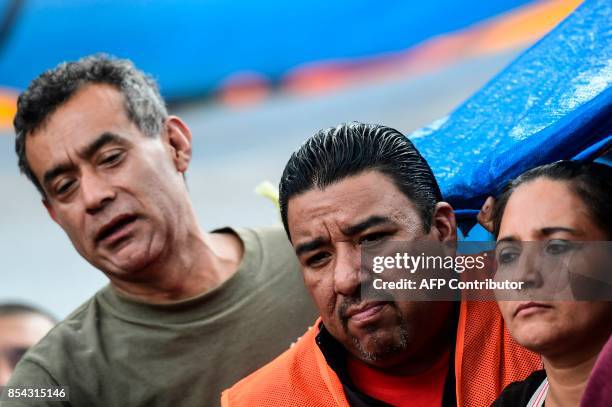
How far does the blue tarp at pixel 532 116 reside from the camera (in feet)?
3.94

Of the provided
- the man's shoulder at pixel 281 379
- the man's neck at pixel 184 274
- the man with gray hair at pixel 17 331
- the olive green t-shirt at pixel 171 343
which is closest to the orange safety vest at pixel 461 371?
the man's shoulder at pixel 281 379

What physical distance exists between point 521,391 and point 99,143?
0.84 m

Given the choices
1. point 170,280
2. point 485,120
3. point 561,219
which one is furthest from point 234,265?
point 561,219

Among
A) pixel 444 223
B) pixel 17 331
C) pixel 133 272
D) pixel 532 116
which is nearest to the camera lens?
pixel 444 223

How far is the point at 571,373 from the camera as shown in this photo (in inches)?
38.2

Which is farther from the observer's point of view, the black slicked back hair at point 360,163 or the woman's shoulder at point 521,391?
the black slicked back hair at point 360,163

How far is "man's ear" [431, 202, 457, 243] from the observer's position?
1.24 meters

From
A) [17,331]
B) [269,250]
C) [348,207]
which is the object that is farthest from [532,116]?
[17,331]

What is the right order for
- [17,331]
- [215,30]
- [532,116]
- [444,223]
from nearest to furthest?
[444,223] → [532,116] → [17,331] → [215,30]

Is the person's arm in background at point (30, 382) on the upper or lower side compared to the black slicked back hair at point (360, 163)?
lower

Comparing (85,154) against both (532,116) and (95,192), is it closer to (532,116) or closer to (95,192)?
(95,192)

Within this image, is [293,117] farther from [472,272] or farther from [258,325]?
[472,272]

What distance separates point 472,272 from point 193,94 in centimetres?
316

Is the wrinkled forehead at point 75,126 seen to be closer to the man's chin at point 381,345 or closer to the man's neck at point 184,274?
the man's neck at point 184,274
